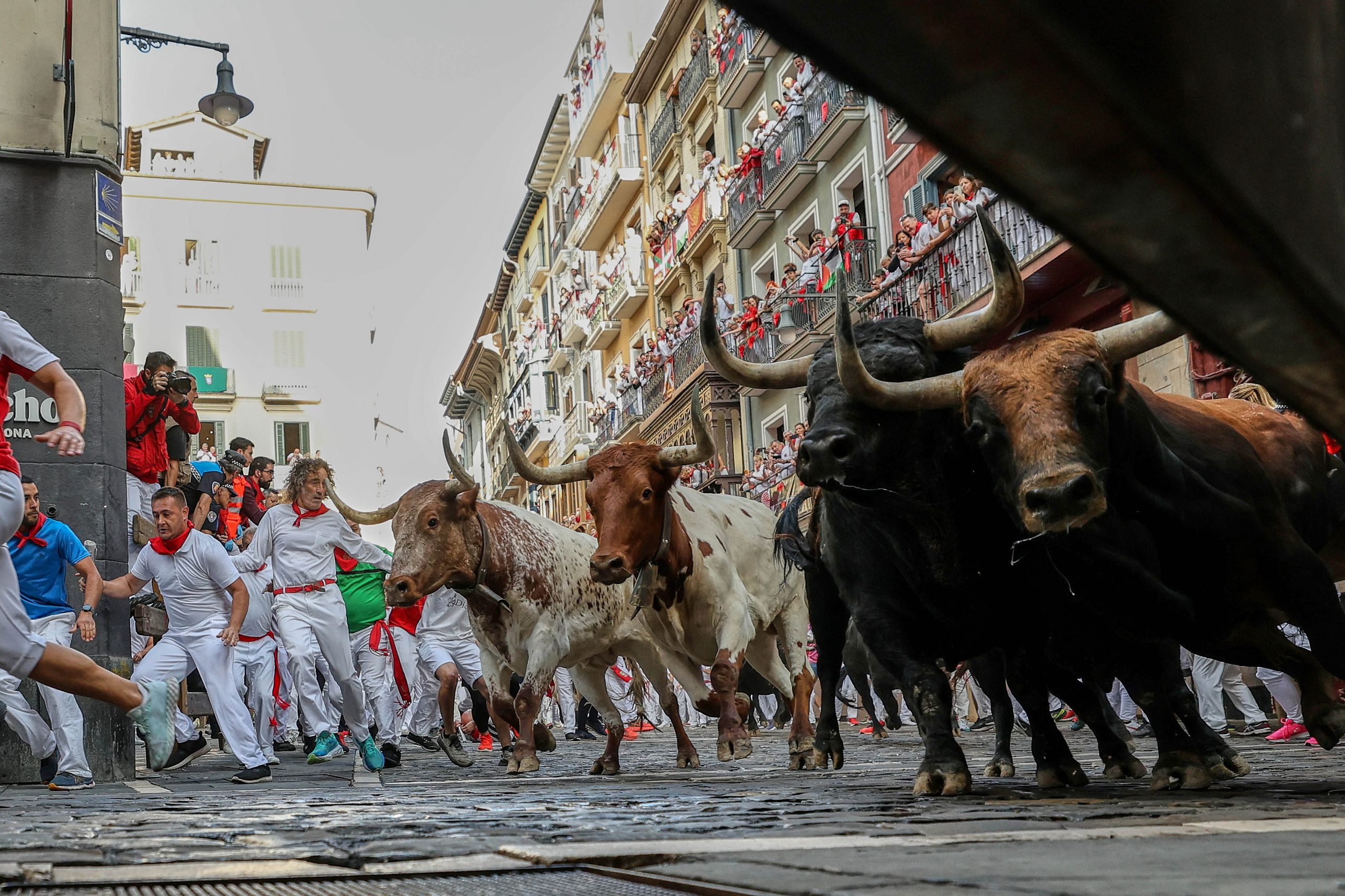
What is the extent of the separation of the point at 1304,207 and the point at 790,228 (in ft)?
116

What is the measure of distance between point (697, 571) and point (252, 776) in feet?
10.5

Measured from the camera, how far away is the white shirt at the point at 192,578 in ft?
33.9

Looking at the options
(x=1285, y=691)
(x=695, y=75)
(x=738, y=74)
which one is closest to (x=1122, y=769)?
(x=1285, y=691)

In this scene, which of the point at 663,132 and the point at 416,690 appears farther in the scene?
the point at 663,132

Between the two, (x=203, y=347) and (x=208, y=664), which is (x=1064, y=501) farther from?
(x=203, y=347)

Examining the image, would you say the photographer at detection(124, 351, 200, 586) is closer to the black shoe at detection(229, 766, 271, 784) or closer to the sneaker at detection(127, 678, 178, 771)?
the black shoe at detection(229, 766, 271, 784)

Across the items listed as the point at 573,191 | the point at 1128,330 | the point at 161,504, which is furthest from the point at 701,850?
the point at 573,191

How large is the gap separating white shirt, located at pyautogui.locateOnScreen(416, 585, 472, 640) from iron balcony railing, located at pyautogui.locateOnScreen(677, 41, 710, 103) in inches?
1091

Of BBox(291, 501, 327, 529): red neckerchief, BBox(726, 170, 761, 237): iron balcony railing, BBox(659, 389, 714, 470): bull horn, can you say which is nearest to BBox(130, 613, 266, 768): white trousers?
BBox(291, 501, 327, 529): red neckerchief

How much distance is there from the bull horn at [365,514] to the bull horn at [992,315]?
6.86m

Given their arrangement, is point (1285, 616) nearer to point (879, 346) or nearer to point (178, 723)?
point (879, 346)

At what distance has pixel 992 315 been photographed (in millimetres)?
6340

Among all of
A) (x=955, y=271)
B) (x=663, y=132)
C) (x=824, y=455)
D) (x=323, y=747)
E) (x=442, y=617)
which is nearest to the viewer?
(x=824, y=455)

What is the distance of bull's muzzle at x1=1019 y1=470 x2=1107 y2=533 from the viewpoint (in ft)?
15.9
